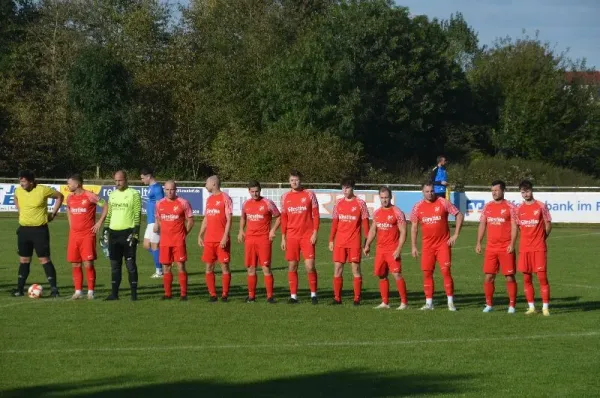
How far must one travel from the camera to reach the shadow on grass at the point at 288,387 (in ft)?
34.5

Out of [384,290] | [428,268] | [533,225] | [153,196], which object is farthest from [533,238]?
[153,196]

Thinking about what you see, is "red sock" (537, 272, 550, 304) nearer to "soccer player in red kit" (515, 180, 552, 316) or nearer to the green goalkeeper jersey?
"soccer player in red kit" (515, 180, 552, 316)

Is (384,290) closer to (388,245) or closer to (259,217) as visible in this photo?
(388,245)

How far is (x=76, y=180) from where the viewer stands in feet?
61.4

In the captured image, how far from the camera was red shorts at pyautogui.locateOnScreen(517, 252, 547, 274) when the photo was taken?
1689 cm

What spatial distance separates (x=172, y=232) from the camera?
18.8 metres

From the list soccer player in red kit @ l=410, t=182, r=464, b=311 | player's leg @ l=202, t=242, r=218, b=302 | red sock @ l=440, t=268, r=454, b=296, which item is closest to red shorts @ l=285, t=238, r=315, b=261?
player's leg @ l=202, t=242, r=218, b=302

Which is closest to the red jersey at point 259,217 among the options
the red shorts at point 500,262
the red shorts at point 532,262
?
the red shorts at point 500,262

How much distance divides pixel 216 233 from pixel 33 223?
128 inches

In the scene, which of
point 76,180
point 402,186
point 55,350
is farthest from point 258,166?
point 55,350

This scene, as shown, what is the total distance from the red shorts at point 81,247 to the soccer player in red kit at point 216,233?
1783 mm

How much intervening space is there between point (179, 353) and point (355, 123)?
50.4 metres

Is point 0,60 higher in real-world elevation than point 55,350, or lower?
higher

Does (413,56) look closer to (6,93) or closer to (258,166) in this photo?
(258,166)
